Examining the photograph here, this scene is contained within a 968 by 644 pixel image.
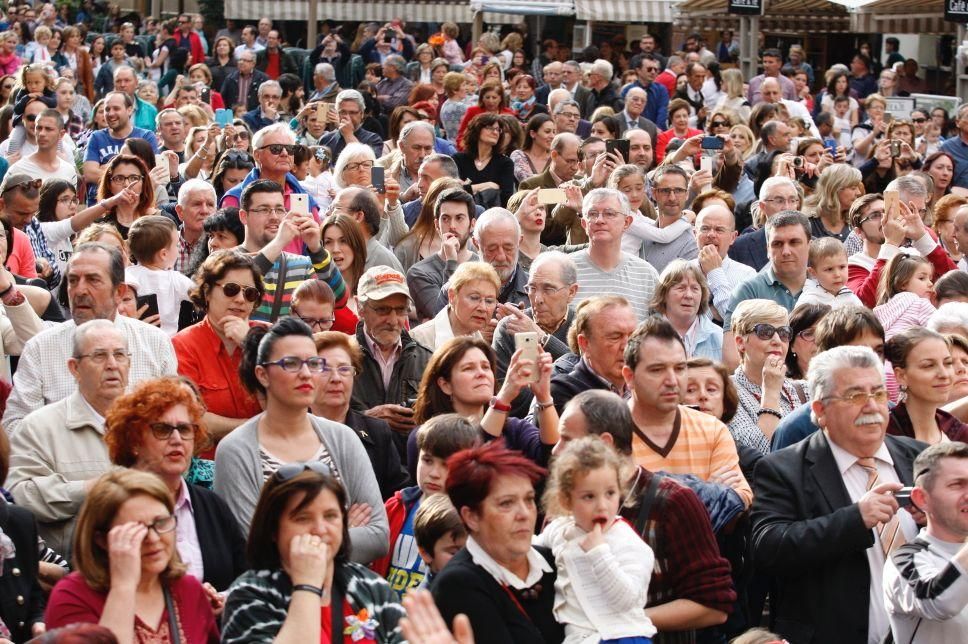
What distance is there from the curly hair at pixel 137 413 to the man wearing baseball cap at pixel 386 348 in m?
1.56

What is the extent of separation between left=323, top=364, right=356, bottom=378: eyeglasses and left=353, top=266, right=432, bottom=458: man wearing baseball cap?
0.66m

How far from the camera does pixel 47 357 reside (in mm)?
6121

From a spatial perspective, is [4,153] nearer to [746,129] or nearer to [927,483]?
[746,129]

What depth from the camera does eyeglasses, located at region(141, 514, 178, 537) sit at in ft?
14.7

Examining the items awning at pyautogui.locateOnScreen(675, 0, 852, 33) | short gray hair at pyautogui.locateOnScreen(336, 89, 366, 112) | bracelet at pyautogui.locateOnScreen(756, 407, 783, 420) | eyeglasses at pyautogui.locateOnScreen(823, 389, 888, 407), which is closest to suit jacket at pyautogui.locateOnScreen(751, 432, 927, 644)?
eyeglasses at pyautogui.locateOnScreen(823, 389, 888, 407)

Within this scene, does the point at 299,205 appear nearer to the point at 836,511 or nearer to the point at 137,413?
the point at 137,413

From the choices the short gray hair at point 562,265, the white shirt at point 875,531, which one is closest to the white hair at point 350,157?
the short gray hair at point 562,265

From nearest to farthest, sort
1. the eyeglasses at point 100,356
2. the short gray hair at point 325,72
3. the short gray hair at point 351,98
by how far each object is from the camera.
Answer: the eyeglasses at point 100,356
the short gray hair at point 351,98
the short gray hair at point 325,72

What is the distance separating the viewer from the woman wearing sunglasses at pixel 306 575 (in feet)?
14.3

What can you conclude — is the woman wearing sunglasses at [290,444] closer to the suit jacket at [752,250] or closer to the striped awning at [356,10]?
the suit jacket at [752,250]

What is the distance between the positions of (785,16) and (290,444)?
744 inches

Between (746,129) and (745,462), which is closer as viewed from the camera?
(745,462)

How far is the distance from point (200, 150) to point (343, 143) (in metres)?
1.96

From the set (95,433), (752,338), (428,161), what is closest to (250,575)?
(95,433)
